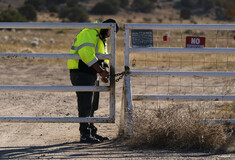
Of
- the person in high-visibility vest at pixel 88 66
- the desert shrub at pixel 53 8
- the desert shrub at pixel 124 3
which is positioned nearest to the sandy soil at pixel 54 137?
the person in high-visibility vest at pixel 88 66

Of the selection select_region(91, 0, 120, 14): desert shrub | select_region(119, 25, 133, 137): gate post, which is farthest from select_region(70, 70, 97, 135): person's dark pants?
select_region(91, 0, 120, 14): desert shrub

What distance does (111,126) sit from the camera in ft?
26.0

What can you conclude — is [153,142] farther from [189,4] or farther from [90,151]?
[189,4]

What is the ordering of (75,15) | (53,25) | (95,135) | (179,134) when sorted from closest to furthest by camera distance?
1. (179,134)
2. (53,25)
3. (95,135)
4. (75,15)

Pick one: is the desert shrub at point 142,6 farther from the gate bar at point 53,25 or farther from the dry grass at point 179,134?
the dry grass at point 179,134

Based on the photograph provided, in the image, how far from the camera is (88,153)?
237 inches

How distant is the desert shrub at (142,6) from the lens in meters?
71.5

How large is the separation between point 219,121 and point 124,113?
4.31 ft

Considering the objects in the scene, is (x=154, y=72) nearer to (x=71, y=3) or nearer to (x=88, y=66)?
(x=88, y=66)

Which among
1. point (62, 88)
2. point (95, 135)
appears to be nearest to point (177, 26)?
point (62, 88)

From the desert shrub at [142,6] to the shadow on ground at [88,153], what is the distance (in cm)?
6600

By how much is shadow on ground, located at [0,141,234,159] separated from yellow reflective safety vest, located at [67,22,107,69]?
1.12 metres

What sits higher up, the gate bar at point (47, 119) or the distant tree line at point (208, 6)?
the distant tree line at point (208, 6)

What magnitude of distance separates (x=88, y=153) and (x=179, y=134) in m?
1.18
